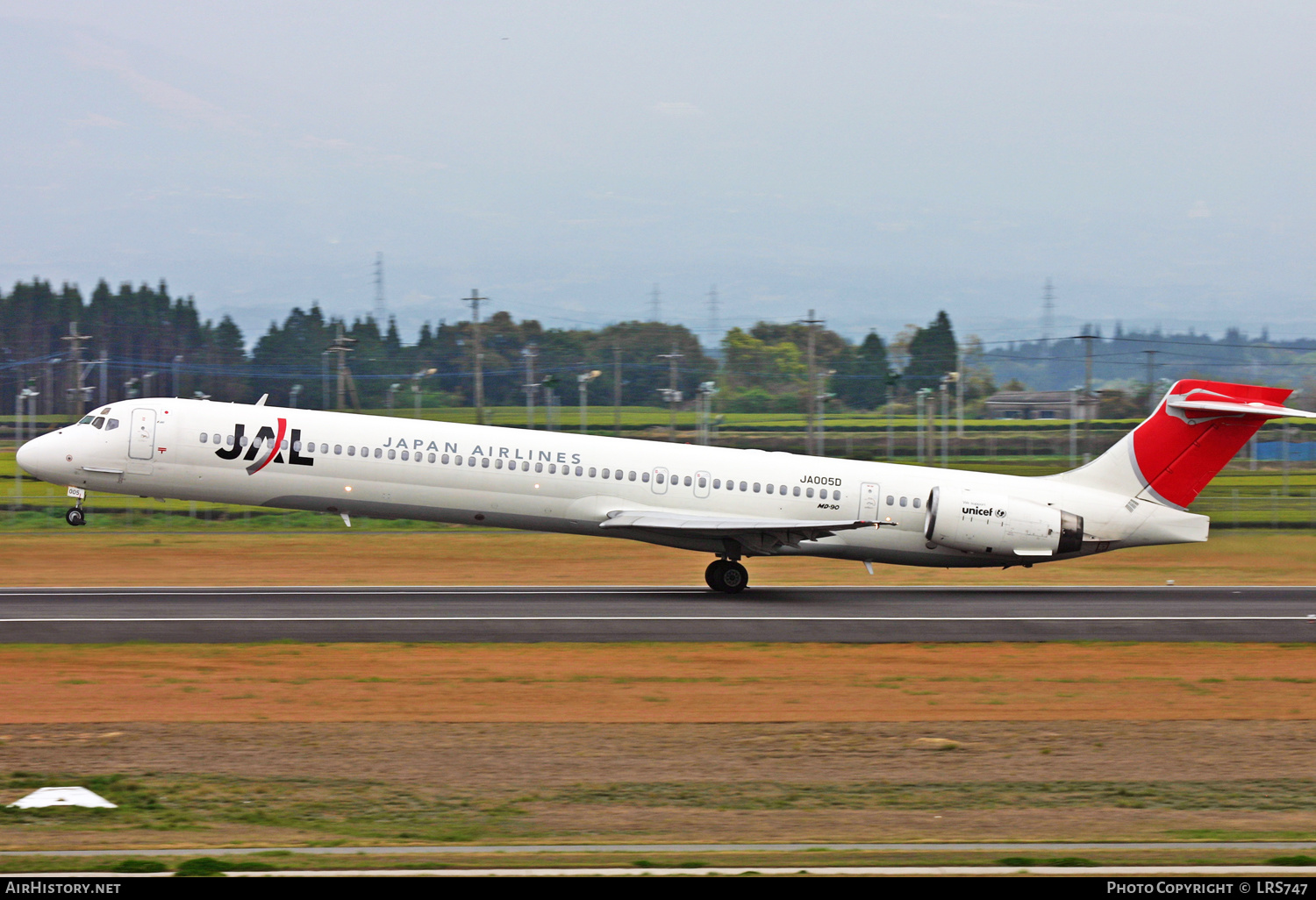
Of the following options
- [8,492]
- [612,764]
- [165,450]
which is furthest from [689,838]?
[8,492]

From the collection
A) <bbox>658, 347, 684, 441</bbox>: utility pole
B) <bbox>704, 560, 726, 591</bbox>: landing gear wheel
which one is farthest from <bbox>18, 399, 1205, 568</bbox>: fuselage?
<bbox>658, 347, 684, 441</bbox>: utility pole

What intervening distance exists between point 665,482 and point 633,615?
4563mm

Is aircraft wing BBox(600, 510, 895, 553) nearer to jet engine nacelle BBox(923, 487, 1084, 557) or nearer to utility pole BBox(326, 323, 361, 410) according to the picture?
jet engine nacelle BBox(923, 487, 1084, 557)

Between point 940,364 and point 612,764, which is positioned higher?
point 940,364

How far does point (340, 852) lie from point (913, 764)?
6605mm

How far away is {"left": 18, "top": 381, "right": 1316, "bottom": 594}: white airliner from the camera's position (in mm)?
26859

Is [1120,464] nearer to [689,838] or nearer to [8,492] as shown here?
[689,838]

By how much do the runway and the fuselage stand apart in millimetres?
1549

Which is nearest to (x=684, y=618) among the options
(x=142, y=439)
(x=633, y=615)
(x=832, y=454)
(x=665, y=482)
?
(x=633, y=615)

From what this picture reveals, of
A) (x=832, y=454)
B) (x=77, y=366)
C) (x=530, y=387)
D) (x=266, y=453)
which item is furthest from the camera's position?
(x=832, y=454)

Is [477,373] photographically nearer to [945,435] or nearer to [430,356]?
[945,435]

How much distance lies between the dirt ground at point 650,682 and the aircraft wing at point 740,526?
590 cm

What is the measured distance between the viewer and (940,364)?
12762 cm

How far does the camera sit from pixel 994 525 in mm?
27609
